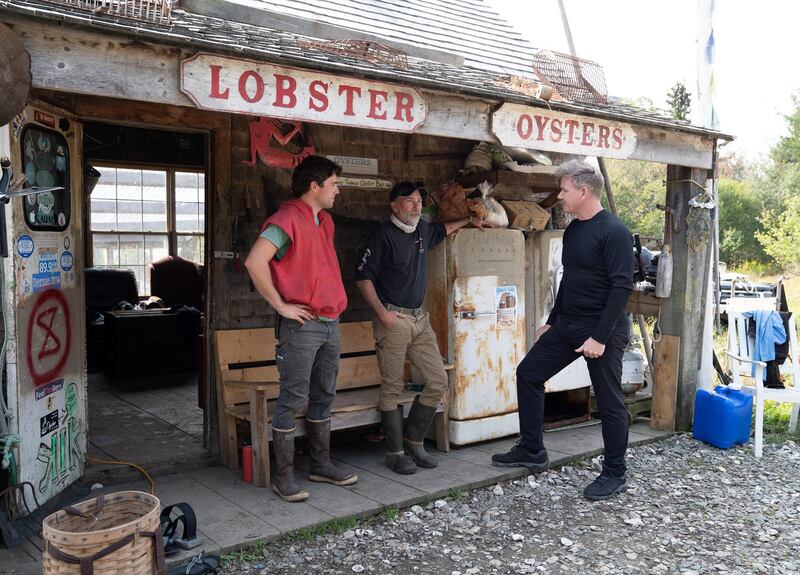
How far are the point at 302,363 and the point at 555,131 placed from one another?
2462 millimetres

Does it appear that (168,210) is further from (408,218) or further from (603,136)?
(603,136)

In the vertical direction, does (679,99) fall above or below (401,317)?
above

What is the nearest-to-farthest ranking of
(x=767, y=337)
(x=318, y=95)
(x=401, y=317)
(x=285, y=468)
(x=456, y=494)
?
(x=318, y=95)
(x=285, y=468)
(x=456, y=494)
(x=401, y=317)
(x=767, y=337)

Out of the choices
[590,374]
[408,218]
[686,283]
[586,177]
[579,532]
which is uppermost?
[586,177]

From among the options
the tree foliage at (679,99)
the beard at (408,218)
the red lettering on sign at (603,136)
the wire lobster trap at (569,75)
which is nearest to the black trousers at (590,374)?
the beard at (408,218)

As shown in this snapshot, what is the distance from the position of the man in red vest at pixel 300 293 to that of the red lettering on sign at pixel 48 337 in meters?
1.16

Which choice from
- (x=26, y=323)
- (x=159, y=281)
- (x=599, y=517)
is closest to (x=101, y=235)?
(x=159, y=281)

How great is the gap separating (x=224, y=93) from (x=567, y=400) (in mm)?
4347

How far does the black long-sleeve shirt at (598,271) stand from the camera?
442cm

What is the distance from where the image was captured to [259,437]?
4.53 m

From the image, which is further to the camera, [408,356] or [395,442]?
[408,356]

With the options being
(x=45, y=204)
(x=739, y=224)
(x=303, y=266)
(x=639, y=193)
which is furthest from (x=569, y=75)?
(x=639, y=193)

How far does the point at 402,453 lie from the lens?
4.99 meters

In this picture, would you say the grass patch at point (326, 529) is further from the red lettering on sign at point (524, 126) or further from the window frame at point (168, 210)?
the window frame at point (168, 210)
